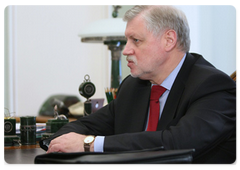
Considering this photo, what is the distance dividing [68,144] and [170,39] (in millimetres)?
737

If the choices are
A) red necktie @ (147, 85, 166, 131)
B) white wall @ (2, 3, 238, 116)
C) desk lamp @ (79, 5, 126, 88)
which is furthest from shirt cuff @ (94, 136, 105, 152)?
white wall @ (2, 3, 238, 116)

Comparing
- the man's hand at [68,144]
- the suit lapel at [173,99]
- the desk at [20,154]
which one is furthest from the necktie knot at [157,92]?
the desk at [20,154]

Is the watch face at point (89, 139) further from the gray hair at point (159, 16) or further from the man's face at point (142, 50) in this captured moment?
the gray hair at point (159, 16)

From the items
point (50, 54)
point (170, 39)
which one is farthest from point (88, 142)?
point (50, 54)

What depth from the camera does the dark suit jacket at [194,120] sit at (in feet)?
4.92

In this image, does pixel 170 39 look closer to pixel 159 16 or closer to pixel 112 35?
pixel 159 16

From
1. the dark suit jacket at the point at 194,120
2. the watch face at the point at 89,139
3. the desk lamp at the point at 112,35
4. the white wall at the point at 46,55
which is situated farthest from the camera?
the white wall at the point at 46,55

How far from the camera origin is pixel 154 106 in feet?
6.35

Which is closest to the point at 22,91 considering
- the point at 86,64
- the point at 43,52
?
the point at 43,52

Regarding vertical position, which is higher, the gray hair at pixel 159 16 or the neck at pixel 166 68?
the gray hair at pixel 159 16

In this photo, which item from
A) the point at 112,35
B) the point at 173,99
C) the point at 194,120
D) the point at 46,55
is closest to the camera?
the point at 194,120

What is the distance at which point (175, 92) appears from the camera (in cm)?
180

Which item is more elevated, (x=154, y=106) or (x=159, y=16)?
(x=159, y=16)

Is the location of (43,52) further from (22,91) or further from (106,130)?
(106,130)
